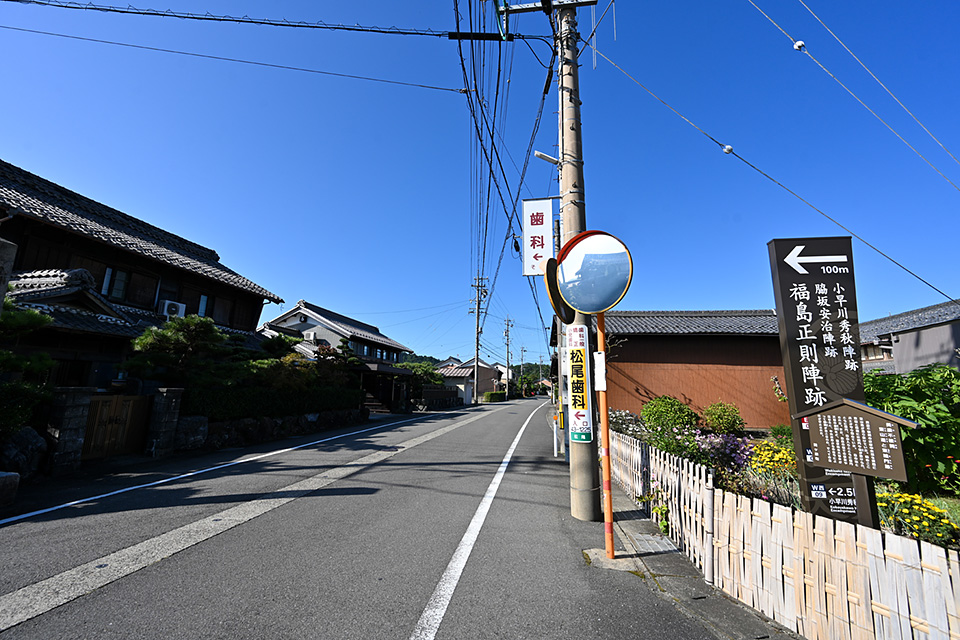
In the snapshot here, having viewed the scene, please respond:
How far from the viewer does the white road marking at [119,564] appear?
9.83 feet

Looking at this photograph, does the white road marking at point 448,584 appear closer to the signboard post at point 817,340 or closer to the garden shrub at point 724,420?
the signboard post at point 817,340

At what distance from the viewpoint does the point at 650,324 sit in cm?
1758

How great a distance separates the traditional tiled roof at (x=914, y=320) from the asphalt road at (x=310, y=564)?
67.6 ft

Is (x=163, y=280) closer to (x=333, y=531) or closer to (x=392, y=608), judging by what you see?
(x=333, y=531)

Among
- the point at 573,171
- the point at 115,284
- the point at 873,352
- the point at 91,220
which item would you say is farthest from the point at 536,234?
the point at 873,352

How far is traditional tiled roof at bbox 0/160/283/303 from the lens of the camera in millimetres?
12023

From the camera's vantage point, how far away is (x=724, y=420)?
13203mm

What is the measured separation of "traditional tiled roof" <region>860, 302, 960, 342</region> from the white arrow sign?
18.3 metres

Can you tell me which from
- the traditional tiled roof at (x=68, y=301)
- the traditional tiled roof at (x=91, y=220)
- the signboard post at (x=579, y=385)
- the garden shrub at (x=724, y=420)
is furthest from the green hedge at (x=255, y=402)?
the garden shrub at (x=724, y=420)

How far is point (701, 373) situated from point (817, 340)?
1371 cm

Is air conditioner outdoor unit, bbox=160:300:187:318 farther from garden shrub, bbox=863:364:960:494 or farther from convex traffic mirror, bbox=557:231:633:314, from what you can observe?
garden shrub, bbox=863:364:960:494

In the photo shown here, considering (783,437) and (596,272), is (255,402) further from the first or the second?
(783,437)

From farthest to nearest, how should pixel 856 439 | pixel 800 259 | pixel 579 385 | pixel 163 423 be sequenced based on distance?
pixel 163 423
pixel 579 385
pixel 800 259
pixel 856 439

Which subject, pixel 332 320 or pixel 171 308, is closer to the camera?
pixel 171 308
